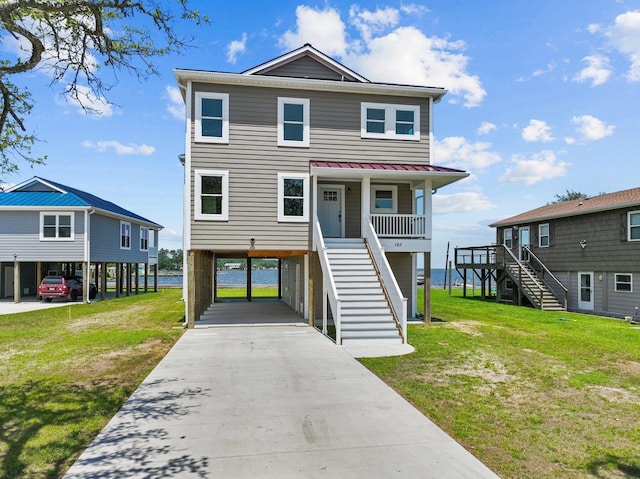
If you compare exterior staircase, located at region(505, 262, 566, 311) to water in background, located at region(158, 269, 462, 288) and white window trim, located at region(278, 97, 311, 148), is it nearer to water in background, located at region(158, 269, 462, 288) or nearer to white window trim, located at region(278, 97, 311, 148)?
white window trim, located at region(278, 97, 311, 148)

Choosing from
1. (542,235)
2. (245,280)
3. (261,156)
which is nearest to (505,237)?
(542,235)

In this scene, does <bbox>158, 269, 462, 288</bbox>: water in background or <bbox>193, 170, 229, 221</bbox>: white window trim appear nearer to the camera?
<bbox>193, 170, 229, 221</bbox>: white window trim

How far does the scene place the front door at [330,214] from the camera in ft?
51.5

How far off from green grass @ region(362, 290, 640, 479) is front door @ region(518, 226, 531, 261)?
483 inches

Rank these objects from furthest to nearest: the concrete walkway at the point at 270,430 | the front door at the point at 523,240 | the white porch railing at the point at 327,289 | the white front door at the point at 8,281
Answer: the white front door at the point at 8,281 < the front door at the point at 523,240 < the white porch railing at the point at 327,289 < the concrete walkway at the point at 270,430

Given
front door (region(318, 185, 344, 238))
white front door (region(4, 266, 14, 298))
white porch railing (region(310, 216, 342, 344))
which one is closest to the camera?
white porch railing (region(310, 216, 342, 344))

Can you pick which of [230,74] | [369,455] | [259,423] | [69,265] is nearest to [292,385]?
[259,423]

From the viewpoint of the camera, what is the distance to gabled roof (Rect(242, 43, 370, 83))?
48.5 ft

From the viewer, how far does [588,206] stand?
1967 cm

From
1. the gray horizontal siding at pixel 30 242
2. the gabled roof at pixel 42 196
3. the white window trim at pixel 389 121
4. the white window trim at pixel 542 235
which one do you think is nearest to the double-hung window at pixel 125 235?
the gabled roof at pixel 42 196

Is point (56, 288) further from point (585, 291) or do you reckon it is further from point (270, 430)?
point (585, 291)

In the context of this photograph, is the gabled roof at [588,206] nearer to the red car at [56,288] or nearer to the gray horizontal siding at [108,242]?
the gray horizontal siding at [108,242]

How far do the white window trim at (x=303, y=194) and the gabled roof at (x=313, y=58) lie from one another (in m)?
3.79

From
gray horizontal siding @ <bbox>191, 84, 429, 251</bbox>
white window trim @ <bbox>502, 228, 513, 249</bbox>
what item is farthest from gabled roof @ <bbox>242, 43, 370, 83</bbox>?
white window trim @ <bbox>502, 228, 513, 249</bbox>
